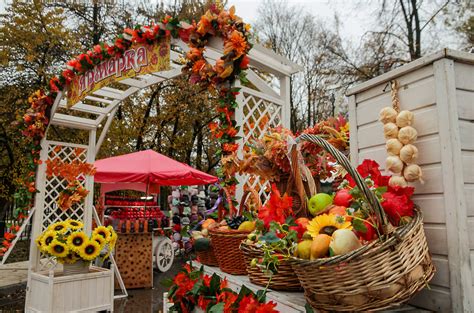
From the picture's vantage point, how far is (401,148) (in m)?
1.42

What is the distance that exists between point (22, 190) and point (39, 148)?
1.91 feet

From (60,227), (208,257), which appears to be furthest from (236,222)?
(60,227)

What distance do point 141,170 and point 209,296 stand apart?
542 cm

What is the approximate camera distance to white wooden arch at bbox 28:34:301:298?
10.3 ft

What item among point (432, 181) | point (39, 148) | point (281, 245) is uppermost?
point (39, 148)

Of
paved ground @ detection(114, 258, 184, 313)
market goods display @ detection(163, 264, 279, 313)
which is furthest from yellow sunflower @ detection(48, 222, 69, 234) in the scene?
market goods display @ detection(163, 264, 279, 313)

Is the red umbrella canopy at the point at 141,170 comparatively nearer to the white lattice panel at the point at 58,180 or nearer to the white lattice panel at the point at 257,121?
the white lattice panel at the point at 58,180

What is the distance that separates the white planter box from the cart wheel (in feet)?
9.35

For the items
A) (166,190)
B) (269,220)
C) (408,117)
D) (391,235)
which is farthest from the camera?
(166,190)

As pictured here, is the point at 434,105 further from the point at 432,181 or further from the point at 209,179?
the point at 209,179

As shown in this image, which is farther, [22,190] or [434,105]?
[22,190]

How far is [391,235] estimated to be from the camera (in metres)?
1.15

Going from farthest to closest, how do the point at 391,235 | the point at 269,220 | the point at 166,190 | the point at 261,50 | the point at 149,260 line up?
the point at 166,190 → the point at 149,260 → the point at 261,50 → the point at 269,220 → the point at 391,235

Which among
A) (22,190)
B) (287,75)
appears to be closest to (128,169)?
(22,190)
